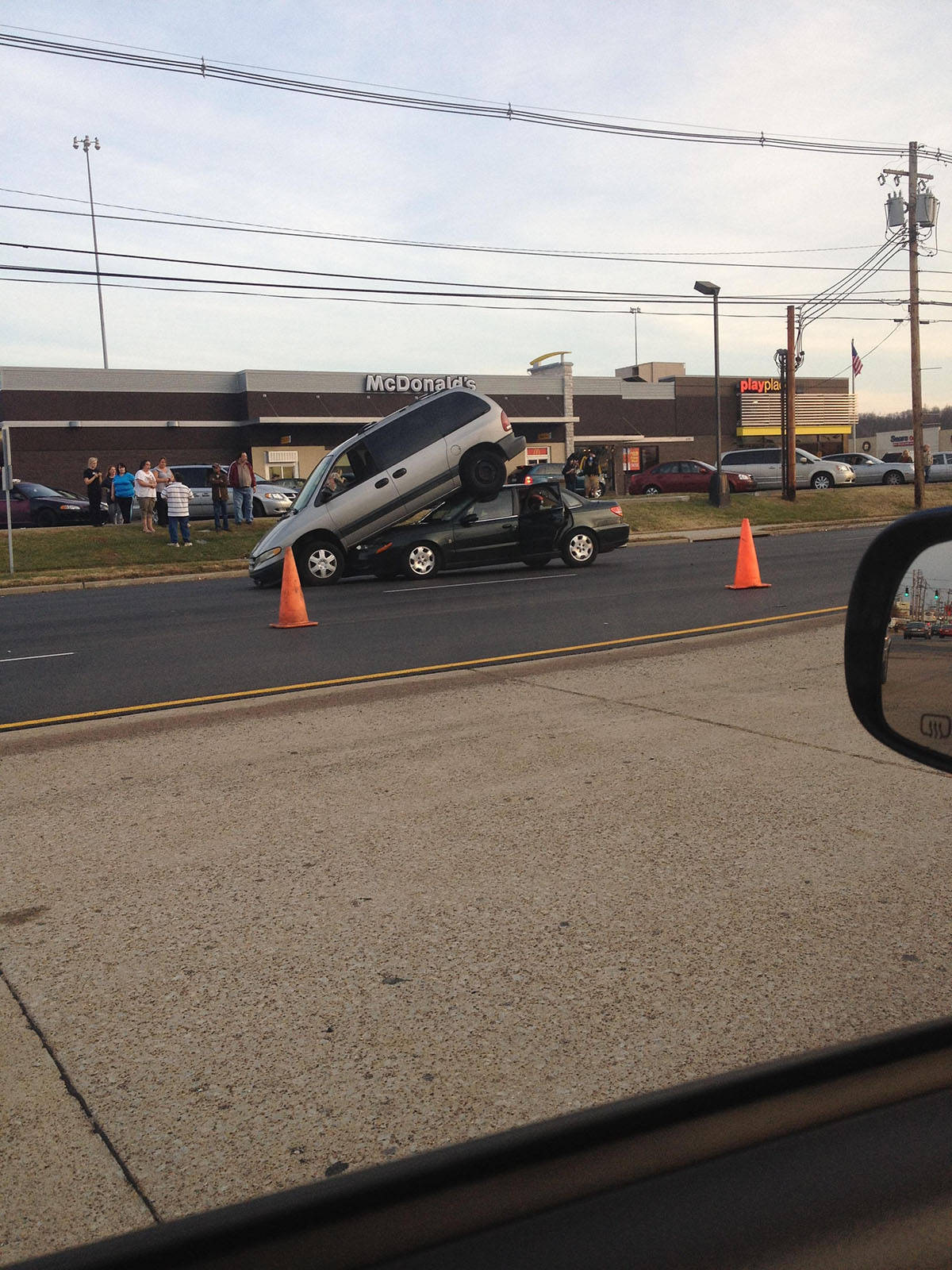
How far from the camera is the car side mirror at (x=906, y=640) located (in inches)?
82.4

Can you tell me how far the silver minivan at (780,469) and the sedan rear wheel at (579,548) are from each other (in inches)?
999

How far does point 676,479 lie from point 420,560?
1141 inches

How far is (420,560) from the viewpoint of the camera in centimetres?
1878

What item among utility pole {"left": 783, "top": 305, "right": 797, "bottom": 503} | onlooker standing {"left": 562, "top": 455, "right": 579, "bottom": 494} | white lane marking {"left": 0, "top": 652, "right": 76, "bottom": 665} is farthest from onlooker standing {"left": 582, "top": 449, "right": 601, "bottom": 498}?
white lane marking {"left": 0, "top": 652, "right": 76, "bottom": 665}

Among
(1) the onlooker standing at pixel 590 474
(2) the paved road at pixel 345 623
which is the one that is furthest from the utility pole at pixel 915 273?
(2) the paved road at pixel 345 623

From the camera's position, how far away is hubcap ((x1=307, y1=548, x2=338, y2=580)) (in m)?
19.1

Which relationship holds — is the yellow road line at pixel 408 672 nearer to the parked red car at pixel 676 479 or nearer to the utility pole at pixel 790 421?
the utility pole at pixel 790 421

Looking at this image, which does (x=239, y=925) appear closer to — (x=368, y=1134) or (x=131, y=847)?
(x=131, y=847)

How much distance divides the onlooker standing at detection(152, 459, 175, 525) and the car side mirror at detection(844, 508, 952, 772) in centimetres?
2375

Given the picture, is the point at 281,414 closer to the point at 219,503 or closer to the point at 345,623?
the point at 219,503

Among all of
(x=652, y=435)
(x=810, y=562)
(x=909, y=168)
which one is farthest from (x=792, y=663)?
(x=652, y=435)

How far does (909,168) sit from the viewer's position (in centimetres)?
3647

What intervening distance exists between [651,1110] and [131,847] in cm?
293

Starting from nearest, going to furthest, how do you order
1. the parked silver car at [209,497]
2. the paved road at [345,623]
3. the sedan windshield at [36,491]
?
the paved road at [345,623], the parked silver car at [209,497], the sedan windshield at [36,491]
